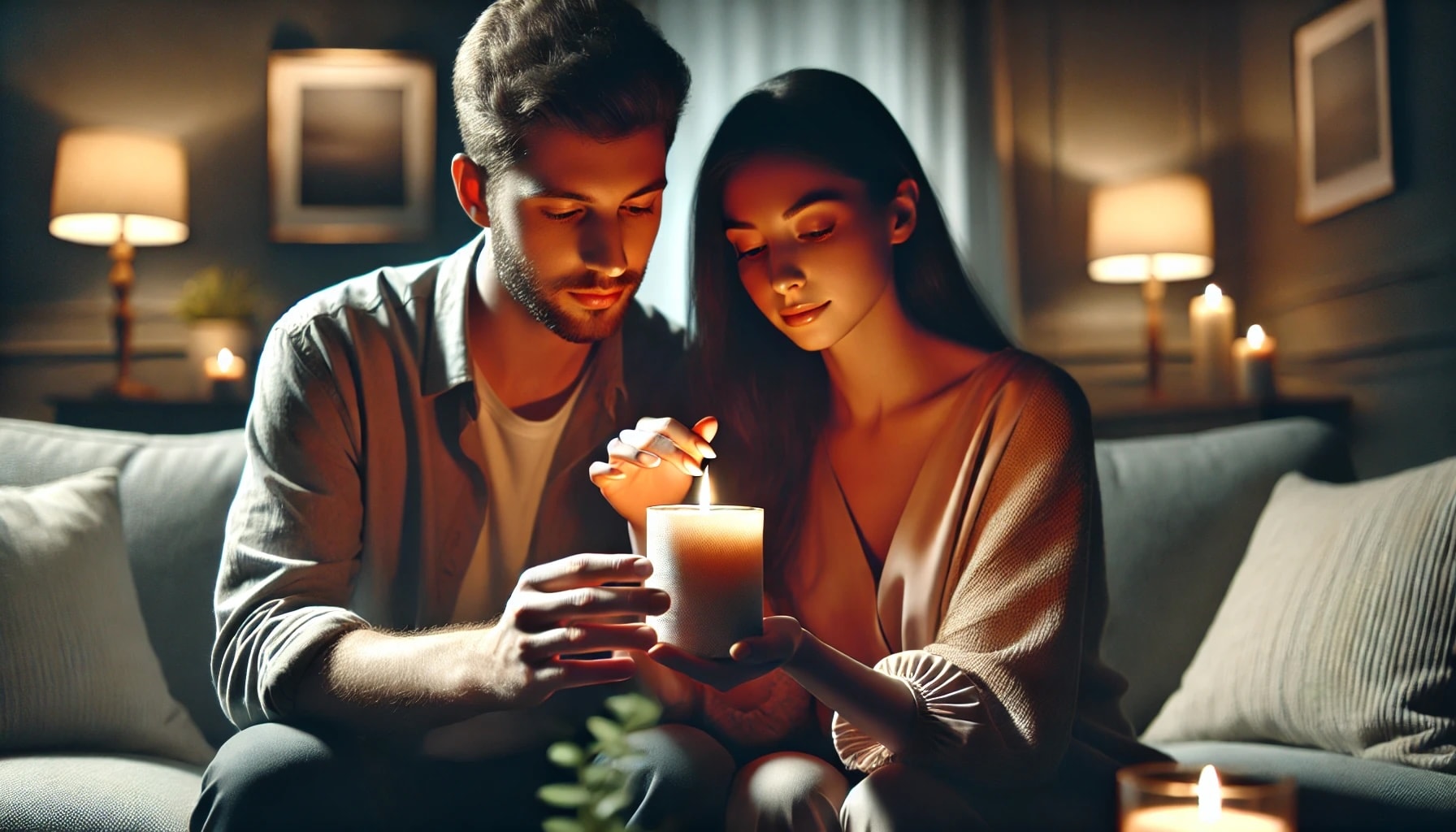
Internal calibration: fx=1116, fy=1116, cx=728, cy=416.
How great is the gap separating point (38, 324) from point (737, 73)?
4.76 ft

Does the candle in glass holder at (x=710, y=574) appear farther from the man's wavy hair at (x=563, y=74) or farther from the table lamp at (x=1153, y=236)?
the table lamp at (x=1153, y=236)

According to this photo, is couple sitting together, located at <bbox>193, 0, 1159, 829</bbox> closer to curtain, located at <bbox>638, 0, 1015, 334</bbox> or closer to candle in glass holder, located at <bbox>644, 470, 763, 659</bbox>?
candle in glass holder, located at <bbox>644, 470, 763, 659</bbox>

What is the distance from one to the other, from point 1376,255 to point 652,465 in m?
1.72

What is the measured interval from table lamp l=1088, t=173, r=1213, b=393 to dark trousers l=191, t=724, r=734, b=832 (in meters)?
1.66

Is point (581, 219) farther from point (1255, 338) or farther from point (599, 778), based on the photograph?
point (1255, 338)

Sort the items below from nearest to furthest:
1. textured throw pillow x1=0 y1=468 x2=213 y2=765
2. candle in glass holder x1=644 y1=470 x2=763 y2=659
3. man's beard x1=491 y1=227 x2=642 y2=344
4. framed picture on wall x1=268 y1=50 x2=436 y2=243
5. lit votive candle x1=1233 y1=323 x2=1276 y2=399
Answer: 1. candle in glass holder x1=644 y1=470 x2=763 y2=659
2. man's beard x1=491 y1=227 x2=642 y2=344
3. textured throw pillow x1=0 y1=468 x2=213 y2=765
4. framed picture on wall x1=268 y1=50 x2=436 y2=243
5. lit votive candle x1=1233 y1=323 x2=1276 y2=399

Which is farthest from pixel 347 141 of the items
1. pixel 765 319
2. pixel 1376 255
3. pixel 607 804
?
pixel 1376 255

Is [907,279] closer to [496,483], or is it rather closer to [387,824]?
[496,483]

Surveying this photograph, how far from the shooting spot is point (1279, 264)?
2398 millimetres

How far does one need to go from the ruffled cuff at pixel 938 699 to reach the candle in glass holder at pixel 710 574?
19 cm

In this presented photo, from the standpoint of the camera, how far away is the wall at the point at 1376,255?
200 centimetres

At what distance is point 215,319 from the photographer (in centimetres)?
218

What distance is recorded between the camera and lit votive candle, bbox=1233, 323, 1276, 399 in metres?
2.30

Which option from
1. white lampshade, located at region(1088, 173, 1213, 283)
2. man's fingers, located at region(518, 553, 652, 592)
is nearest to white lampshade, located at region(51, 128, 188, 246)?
Result: man's fingers, located at region(518, 553, 652, 592)
